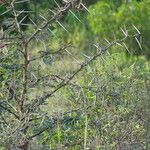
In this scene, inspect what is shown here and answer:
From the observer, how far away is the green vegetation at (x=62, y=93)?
118 inches

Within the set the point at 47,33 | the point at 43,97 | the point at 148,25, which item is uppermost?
the point at 47,33

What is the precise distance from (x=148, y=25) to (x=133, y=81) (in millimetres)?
2092

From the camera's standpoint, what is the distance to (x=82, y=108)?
11.3 feet

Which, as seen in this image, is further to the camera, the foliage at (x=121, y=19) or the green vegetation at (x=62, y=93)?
the foliage at (x=121, y=19)

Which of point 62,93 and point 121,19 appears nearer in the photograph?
point 62,93

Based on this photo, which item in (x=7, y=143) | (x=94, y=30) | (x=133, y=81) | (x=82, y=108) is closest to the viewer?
(x=7, y=143)

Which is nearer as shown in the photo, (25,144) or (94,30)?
(25,144)

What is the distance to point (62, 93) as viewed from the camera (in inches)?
163

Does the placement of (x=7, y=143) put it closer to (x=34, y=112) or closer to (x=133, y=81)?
(x=34, y=112)

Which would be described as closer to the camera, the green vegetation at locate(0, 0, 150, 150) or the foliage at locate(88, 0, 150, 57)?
the green vegetation at locate(0, 0, 150, 150)

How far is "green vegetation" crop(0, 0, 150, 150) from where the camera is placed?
3.00 metres

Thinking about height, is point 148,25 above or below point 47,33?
below

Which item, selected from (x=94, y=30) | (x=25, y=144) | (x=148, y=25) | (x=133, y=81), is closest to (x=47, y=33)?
(x=25, y=144)

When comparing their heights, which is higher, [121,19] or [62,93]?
[62,93]
